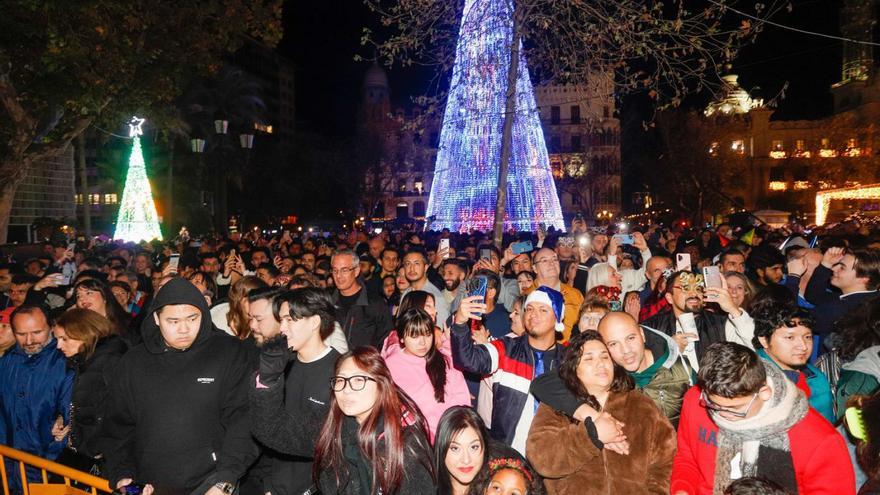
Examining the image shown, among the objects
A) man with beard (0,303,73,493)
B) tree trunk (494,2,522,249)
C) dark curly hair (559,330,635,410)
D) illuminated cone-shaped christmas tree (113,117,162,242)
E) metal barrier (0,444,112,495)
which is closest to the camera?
Result: dark curly hair (559,330,635,410)

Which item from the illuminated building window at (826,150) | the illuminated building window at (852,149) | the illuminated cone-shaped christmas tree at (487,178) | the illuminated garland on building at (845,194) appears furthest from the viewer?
the illuminated building window at (826,150)

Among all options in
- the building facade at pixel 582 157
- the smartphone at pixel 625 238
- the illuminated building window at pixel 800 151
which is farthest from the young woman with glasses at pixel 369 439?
the illuminated building window at pixel 800 151

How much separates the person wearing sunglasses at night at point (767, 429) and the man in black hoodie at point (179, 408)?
105 inches

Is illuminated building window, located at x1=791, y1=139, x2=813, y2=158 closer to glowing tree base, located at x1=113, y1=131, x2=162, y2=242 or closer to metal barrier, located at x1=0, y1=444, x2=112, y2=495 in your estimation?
glowing tree base, located at x1=113, y1=131, x2=162, y2=242

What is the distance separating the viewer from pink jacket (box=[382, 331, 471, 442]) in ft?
14.8

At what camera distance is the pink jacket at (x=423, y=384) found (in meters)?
4.52

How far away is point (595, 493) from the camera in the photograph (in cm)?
364

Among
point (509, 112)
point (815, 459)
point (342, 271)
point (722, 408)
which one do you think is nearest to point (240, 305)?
point (342, 271)

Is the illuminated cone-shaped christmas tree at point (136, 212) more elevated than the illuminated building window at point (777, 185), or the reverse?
the illuminated building window at point (777, 185)

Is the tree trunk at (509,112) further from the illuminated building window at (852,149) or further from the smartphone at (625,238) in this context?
the illuminated building window at (852,149)

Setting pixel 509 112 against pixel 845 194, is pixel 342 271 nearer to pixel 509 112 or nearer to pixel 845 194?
pixel 509 112

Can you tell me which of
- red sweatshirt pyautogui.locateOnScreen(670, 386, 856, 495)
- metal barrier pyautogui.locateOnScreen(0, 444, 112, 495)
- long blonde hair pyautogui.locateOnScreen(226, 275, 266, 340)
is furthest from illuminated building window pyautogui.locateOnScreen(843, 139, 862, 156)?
metal barrier pyautogui.locateOnScreen(0, 444, 112, 495)

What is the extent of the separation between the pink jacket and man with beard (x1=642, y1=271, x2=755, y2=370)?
1698 millimetres

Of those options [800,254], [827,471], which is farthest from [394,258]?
[827,471]
